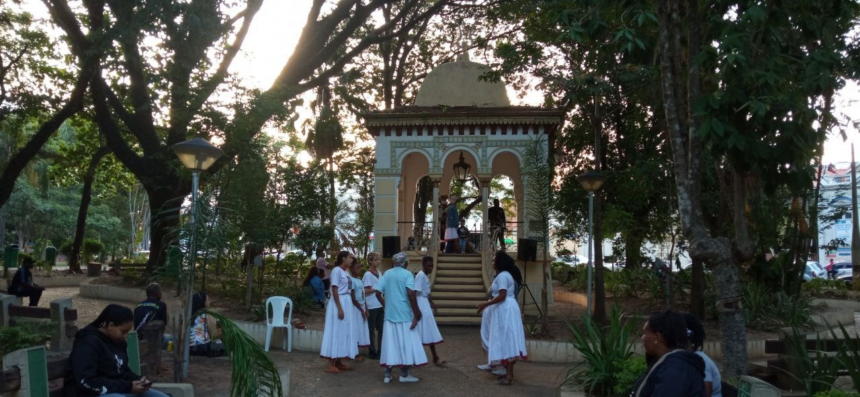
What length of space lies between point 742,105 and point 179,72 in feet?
47.8

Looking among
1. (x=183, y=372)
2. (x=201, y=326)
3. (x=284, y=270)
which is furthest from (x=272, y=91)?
(x=183, y=372)

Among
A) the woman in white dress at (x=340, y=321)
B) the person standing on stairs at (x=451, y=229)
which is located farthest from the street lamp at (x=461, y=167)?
the woman in white dress at (x=340, y=321)

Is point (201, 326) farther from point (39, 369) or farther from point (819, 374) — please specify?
point (819, 374)

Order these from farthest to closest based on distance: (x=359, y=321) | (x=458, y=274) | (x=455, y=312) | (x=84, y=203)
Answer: (x=84, y=203) → (x=458, y=274) → (x=455, y=312) → (x=359, y=321)

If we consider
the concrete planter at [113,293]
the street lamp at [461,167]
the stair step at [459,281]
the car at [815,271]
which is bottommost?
the concrete planter at [113,293]

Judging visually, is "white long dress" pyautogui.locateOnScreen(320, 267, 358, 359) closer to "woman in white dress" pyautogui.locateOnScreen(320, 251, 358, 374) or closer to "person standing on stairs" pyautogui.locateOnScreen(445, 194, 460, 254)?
"woman in white dress" pyautogui.locateOnScreen(320, 251, 358, 374)

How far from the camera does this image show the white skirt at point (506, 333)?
30.4 ft

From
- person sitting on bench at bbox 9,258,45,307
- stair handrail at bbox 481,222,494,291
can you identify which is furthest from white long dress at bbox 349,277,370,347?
person sitting on bench at bbox 9,258,45,307

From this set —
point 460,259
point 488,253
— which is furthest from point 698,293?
point 460,259

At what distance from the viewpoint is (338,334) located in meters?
10.0

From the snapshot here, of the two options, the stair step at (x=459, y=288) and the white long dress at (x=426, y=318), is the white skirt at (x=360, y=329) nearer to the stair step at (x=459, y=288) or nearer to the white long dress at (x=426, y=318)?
the white long dress at (x=426, y=318)

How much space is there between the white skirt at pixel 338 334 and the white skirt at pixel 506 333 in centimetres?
207

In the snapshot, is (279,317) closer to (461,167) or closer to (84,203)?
(461,167)

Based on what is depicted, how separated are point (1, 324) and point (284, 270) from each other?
14915 mm
